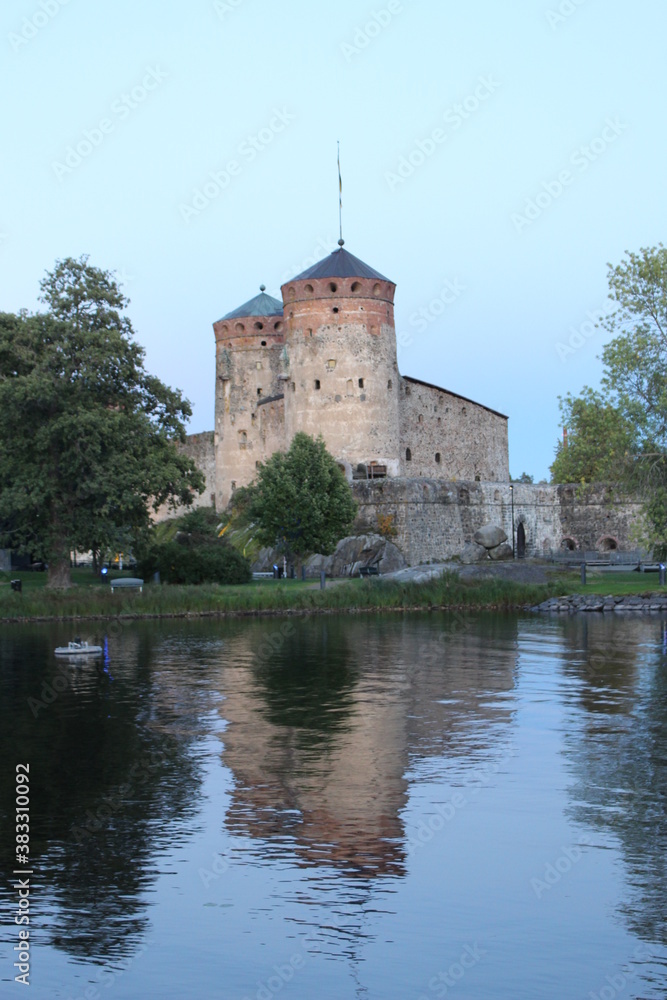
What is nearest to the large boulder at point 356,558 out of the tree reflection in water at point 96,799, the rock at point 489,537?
the rock at point 489,537

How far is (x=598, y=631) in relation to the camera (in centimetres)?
2881

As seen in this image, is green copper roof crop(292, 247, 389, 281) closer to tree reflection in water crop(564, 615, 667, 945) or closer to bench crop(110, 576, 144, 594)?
bench crop(110, 576, 144, 594)

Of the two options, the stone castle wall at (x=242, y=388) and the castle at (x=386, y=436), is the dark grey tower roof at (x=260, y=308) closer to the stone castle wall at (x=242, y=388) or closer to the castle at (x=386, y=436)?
the stone castle wall at (x=242, y=388)

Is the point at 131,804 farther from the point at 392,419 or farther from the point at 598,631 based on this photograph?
the point at 392,419

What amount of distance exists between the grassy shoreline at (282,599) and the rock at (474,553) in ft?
28.3

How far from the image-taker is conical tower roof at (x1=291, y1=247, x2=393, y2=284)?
169 ft

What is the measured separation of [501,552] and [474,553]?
1765 mm

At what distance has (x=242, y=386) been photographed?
60.1 meters

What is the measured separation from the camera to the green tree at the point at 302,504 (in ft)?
142

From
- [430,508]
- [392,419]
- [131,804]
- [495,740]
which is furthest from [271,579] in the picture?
[131,804]

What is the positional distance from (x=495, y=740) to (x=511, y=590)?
73.6ft

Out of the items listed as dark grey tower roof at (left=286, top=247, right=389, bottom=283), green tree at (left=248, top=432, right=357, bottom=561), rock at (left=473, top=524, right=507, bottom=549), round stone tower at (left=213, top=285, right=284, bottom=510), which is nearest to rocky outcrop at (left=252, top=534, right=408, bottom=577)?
green tree at (left=248, top=432, right=357, bottom=561)

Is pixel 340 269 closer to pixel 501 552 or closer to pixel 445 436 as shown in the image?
pixel 445 436

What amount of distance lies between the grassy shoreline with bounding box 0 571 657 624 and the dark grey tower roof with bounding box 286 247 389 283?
56.9 feet
